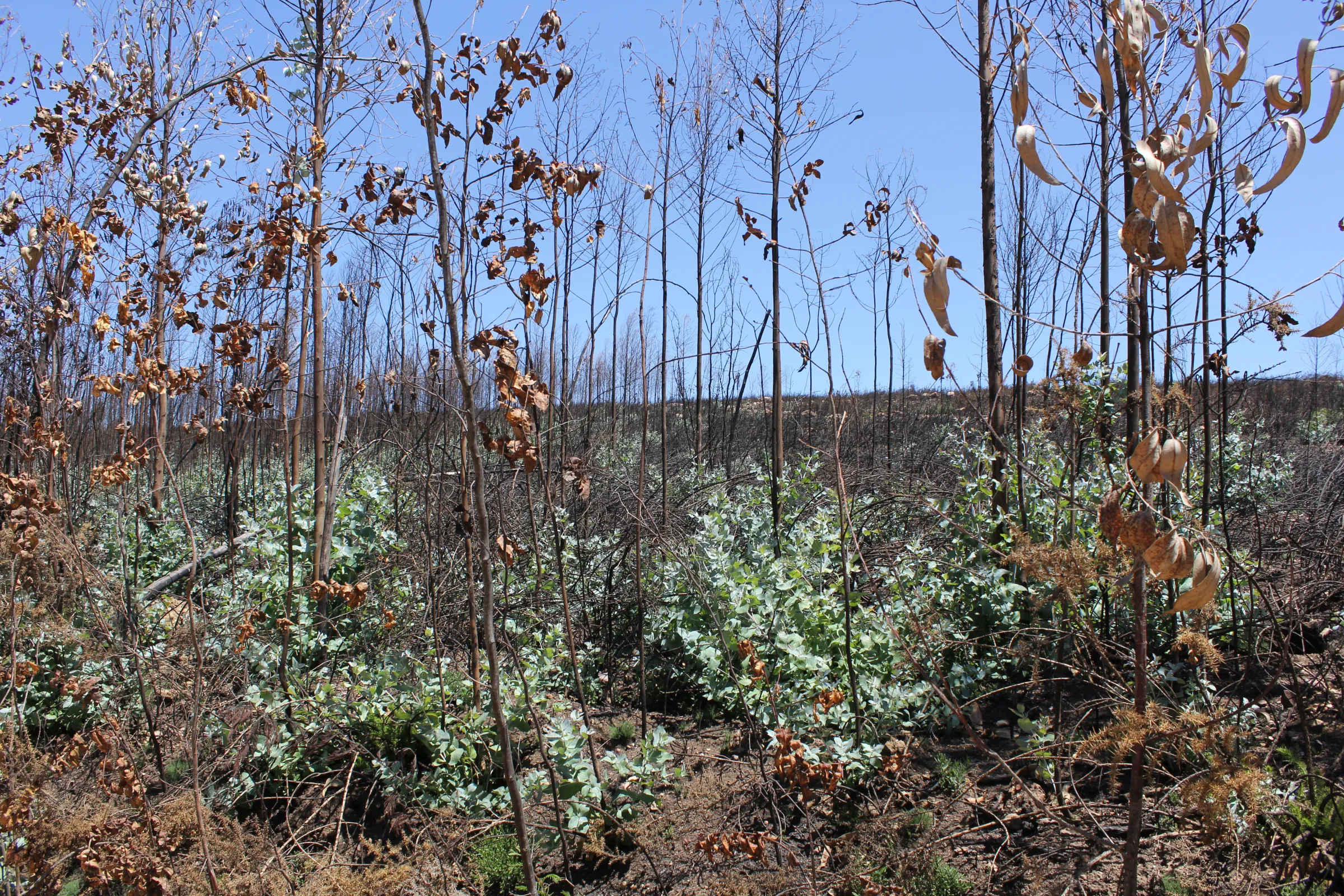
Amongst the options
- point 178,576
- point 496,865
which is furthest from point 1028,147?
point 178,576

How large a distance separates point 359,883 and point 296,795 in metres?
0.78

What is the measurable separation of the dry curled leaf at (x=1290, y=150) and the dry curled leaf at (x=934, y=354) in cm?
59

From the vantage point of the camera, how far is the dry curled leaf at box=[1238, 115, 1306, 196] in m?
1.30

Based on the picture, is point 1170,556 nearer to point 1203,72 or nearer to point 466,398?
point 1203,72

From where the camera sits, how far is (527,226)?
2775 mm

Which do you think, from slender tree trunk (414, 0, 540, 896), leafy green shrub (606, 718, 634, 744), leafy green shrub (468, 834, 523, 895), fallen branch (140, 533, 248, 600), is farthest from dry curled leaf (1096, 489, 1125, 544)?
fallen branch (140, 533, 248, 600)

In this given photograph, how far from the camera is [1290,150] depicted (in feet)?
4.28

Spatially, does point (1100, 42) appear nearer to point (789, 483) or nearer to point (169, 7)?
point (789, 483)

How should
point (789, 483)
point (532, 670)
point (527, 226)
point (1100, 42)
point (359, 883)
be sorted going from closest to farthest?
point (1100, 42), point (527, 226), point (359, 883), point (532, 670), point (789, 483)

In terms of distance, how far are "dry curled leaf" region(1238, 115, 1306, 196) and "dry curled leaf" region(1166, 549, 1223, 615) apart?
63 cm

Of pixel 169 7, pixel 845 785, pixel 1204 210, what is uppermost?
pixel 169 7

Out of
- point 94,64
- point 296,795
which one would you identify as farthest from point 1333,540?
point 94,64

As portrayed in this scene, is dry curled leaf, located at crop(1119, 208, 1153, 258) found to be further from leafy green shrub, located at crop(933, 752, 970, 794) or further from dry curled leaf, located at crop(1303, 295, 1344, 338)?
leafy green shrub, located at crop(933, 752, 970, 794)

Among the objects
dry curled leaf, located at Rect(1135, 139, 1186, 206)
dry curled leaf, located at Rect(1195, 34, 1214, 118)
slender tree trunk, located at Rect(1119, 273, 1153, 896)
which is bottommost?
slender tree trunk, located at Rect(1119, 273, 1153, 896)
